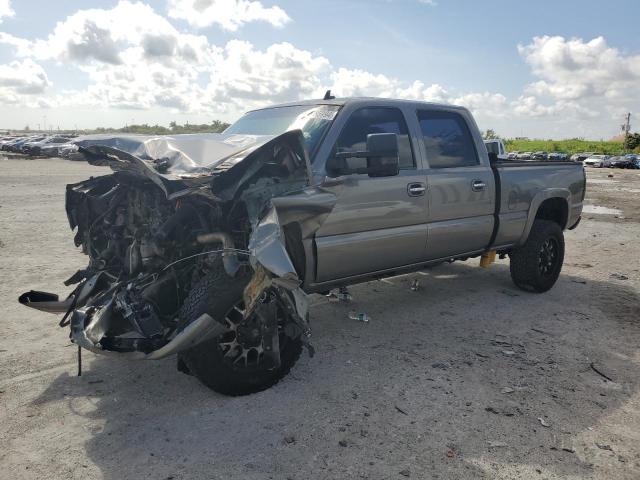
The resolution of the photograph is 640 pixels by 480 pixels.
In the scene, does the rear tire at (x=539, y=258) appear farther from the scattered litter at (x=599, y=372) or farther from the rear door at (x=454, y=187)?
the scattered litter at (x=599, y=372)

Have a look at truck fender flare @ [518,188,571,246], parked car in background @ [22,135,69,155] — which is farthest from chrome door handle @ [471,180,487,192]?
parked car in background @ [22,135,69,155]

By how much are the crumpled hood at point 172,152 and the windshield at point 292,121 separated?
56 cm

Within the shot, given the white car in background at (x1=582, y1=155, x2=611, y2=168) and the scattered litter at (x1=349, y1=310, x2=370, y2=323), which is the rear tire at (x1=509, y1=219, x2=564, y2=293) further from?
the white car in background at (x1=582, y1=155, x2=611, y2=168)

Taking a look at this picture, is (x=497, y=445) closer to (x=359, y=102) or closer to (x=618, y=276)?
(x=359, y=102)

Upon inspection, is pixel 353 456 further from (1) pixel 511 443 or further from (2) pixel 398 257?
(2) pixel 398 257

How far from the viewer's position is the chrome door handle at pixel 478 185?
5070 mm

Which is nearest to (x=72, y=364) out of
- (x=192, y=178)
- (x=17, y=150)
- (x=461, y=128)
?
(x=192, y=178)

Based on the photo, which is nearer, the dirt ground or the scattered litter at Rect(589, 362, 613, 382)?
the dirt ground

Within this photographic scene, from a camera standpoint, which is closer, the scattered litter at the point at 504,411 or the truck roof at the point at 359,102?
the scattered litter at the point at 504,411

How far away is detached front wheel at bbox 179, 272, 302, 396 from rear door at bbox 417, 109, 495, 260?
1.92 metres

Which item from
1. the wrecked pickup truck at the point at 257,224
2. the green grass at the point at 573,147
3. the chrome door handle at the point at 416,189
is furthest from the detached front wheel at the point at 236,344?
the green grass at the point at 573,147

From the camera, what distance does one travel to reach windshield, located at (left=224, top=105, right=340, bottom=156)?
412 centimetres

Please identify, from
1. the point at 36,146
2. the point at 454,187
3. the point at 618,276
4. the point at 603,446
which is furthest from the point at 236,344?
the point at 36,146

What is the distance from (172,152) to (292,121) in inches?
52.5
